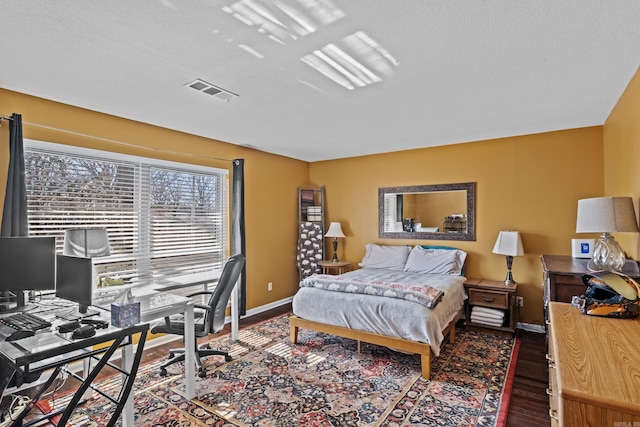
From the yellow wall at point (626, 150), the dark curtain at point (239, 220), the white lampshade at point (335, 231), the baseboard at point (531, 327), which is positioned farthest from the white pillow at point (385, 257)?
the yellow wall at point (626, 150)

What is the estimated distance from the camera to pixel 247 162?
4805mm

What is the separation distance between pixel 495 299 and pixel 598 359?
303cm

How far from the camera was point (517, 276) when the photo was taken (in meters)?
4.16

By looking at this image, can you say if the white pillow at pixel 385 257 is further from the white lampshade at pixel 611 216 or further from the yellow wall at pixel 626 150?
the white lampshade at pixel 611 216

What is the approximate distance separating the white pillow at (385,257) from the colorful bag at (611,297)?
10.0 feet

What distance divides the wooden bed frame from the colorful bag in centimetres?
144

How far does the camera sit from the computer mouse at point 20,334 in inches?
70.0

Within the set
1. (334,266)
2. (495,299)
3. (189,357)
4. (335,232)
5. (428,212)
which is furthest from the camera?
(335,232)

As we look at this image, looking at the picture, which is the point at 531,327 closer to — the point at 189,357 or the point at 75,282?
the point at 189,357

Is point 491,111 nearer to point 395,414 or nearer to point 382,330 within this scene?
point 382,330

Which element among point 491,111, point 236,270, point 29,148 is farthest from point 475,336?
point 29,148

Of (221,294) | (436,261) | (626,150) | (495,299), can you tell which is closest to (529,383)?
(495,299)

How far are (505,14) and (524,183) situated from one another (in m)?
2.94

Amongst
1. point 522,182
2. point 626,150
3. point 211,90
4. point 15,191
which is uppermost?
point 211,90
